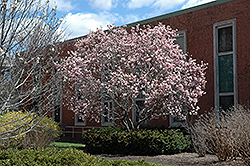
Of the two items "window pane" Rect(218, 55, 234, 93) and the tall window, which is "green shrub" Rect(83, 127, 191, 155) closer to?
the tall window

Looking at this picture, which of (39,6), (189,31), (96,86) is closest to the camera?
(39,6)

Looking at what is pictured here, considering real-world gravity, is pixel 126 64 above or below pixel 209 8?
below

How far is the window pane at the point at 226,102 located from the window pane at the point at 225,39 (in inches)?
75.3

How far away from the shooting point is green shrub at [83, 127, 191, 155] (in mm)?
10953

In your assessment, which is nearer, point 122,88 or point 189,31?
point 122,88

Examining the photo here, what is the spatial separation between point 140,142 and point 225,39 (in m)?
5.38

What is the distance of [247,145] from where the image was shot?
7770 mm

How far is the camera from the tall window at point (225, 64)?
12008 millimetres

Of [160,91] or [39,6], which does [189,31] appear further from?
[39,6]

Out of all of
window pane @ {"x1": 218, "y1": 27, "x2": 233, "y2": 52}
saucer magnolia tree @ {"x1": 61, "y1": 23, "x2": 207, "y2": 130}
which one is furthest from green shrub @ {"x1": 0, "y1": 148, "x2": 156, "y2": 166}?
window pane @ {"x1": 218, "y1": 27, "x2": 233, "y2": 52}

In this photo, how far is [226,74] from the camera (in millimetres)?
12266

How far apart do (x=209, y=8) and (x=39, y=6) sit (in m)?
8.20

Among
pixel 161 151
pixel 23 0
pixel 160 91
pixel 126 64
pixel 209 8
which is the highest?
pixel 209 8

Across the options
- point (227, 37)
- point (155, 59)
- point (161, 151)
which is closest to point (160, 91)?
point (155, 59)
